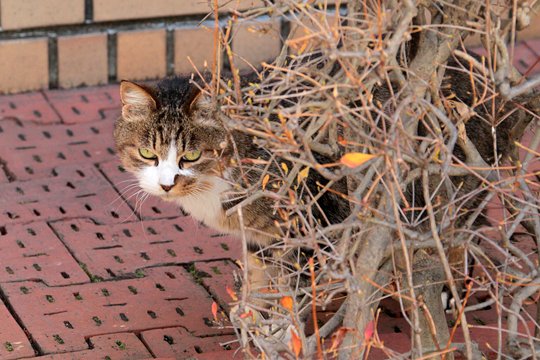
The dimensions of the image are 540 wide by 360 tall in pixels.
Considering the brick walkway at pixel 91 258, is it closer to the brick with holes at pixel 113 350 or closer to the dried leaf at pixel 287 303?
the brick with holes at pixel 113 350

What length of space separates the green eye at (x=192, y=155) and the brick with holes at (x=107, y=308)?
19.5 inches

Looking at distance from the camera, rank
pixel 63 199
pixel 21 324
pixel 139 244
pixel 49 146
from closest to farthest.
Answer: pixel 21 324, pixel 139 244, pixel 63 199, pixel 49 146

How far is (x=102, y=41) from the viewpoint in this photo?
4.74 m

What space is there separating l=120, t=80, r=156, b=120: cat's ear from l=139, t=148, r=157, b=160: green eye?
0.11 metres

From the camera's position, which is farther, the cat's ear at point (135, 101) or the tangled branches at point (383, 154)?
the cat's ear at point (135, 101)

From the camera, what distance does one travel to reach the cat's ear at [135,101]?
→ 3.12 m

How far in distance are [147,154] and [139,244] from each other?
1.84 ft

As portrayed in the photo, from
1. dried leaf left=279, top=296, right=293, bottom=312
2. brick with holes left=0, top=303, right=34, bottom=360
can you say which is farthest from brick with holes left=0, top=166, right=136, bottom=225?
dried leaf left=279, top=296, right=293, bottom=312

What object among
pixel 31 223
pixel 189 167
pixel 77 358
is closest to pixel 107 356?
pixel 77 358

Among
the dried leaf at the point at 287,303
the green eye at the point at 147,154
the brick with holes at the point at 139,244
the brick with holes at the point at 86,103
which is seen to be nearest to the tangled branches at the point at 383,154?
the dried leaf at the point at 287,303

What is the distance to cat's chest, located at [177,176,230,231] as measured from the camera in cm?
317

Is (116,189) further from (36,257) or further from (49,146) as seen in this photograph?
(36,257)

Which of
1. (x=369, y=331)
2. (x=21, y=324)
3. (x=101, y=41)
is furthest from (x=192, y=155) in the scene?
(x=101, y=41)

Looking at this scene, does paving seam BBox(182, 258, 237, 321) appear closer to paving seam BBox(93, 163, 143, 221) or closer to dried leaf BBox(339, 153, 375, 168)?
paving seam BBox(93, 163, 143, 221)
